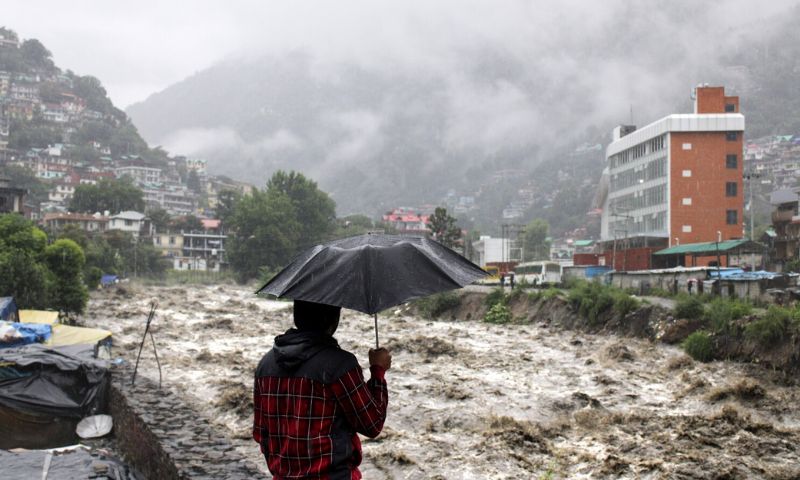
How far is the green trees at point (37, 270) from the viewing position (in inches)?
1002

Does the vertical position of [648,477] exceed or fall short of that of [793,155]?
it falls short

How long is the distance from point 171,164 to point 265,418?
160398 millimetres

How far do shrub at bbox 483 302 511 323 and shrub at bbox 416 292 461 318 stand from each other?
4.01 meters

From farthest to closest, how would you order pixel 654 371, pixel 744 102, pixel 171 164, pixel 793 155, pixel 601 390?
pixel 744 102
pixel 171 164
pixel 793 155
pixel 654 371
pixel 601 390

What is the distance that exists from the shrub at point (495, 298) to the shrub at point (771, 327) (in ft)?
54.7

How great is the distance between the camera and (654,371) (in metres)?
19.4

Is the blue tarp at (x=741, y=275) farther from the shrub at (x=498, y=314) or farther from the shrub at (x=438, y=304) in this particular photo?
the shrub at (x=438, y=304)

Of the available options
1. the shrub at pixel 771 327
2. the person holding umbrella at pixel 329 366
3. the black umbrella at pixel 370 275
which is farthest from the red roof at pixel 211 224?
the person holding umbrella at pixel 329 366

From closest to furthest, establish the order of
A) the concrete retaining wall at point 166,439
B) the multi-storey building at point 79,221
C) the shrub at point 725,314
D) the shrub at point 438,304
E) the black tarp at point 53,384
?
1. the concrete retaining wall at point 166,439
2. the black tarp at point 53,384
3. the shrub at point 725,314
4. the shrub at point 438,304
5. the multi-storey building at point 79,221

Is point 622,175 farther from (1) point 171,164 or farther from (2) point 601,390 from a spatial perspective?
(1) point 171,164

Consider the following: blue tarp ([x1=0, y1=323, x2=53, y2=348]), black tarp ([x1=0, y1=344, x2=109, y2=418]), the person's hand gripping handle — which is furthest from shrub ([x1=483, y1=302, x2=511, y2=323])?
the person's hand gripping handle

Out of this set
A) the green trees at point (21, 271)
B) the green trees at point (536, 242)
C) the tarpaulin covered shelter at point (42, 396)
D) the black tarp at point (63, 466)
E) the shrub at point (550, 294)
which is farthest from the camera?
the green trees at point (536, 242)

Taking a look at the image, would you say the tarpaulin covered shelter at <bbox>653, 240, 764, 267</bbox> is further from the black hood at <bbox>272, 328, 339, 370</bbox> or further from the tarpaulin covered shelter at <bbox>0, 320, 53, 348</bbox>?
the black hood at <bbox>272, 328, 339, 370</bbox>

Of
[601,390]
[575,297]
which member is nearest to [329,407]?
[601,390]
